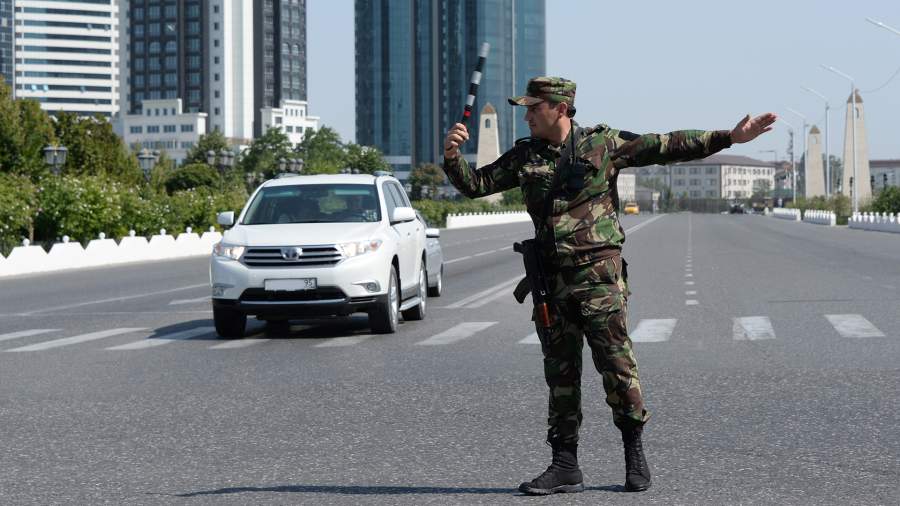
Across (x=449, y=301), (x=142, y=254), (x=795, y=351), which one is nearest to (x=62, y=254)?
(x=142, y=254)

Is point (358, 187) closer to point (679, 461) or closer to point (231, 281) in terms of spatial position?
point (231, 281)

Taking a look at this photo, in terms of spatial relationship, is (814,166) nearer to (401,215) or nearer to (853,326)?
(853,326)

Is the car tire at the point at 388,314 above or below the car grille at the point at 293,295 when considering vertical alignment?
below

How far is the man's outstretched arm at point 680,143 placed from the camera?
20.5 ft

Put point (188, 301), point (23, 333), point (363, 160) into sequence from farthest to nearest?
point (363, 160) < point (188, 301) < point (23, 333)

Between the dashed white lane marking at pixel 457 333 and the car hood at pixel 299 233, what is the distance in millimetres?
1332

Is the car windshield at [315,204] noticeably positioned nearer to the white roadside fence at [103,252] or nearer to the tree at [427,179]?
the white roadside fence at [103,252]

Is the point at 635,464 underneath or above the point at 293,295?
underneath

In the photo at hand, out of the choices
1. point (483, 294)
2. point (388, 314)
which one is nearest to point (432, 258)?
point (483, 294)

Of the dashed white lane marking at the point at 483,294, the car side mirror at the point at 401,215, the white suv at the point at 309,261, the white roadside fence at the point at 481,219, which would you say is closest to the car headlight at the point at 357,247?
the white suv at the point at 309,261

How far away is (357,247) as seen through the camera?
1464 centimetres

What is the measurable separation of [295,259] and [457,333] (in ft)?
6.44

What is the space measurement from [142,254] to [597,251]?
3818cm

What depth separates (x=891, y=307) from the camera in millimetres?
17797
